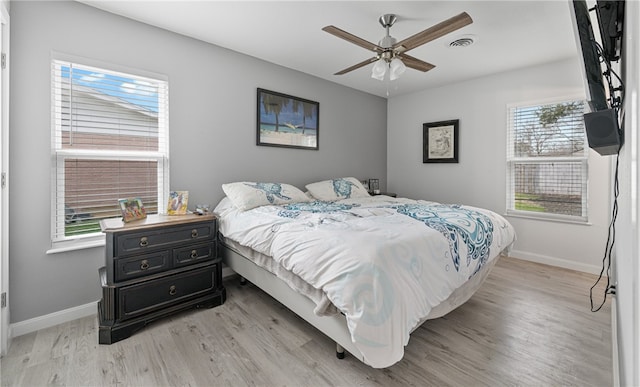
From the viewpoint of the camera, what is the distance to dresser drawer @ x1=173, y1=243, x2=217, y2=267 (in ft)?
7.38

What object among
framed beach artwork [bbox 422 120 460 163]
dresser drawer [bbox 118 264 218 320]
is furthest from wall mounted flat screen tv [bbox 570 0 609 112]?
framed beach artwork [bbox 422 120 460 163]

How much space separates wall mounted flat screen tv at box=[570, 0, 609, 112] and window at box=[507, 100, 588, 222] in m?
2.82

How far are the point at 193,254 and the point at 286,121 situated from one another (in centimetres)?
204

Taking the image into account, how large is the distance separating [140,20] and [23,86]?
1.06m

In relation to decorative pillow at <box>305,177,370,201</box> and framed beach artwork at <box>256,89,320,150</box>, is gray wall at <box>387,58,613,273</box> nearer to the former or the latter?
decorative pillow at <box>305,177,370,201</box>

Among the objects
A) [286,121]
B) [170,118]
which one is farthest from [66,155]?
[286,121]

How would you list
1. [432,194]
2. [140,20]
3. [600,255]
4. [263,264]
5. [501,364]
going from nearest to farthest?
[501,364] → [263,264] → [140,20] → [600,255] → [432,194]

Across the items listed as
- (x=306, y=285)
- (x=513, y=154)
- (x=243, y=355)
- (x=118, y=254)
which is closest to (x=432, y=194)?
(x=513, y=154)

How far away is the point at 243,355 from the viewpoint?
5.90 ft

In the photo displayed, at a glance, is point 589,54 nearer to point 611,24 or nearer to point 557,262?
point 611,24

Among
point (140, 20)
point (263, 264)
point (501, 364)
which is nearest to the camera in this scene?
point (501, 364)

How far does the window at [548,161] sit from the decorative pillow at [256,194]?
9.74 ft

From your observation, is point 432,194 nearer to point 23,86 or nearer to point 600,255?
point 600,255

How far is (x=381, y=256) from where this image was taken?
1434 millimetres
